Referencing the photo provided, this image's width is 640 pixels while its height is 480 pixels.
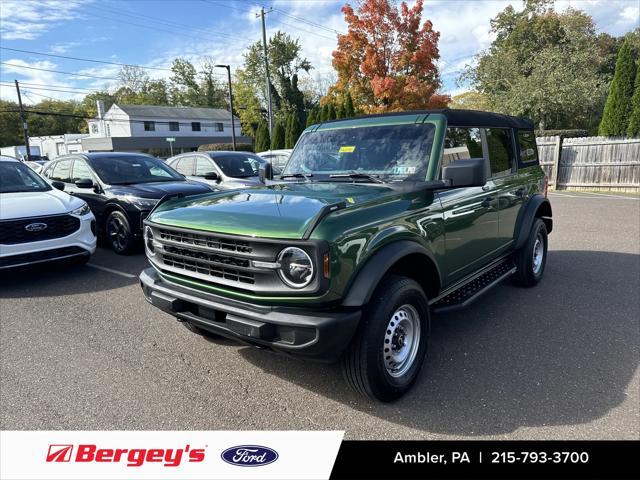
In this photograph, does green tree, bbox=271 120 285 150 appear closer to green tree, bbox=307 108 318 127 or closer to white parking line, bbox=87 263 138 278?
green tree, bbox=307 108 318 127

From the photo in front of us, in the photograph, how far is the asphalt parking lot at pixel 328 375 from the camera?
2885 millimetres

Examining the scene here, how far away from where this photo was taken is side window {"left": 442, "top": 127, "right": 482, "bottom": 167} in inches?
146

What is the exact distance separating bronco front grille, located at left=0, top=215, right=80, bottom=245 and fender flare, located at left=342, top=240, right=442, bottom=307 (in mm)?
5169

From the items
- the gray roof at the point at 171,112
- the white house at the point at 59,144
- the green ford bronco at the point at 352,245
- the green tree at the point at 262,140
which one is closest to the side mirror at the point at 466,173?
the green ford bronco at the point at 352,245

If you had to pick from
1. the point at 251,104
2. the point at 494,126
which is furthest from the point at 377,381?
the point at 251,104

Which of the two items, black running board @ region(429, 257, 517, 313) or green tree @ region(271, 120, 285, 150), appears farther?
green tree @ region(271, 120, 285, 150)

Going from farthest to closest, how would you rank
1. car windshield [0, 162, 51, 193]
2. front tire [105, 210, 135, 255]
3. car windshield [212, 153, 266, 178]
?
car windshield [212, 153, 266, 178], front tire [105, 210, 135, 255], car windshield [0, 162, 51, 193]

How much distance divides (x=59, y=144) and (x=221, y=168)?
61984 millimetres

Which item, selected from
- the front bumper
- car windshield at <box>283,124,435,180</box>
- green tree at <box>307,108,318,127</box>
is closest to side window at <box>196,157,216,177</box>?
car windshield at <box>283,124,435,180</box>

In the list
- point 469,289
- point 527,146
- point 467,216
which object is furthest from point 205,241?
point 527,146

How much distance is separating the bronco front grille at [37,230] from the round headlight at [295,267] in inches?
192

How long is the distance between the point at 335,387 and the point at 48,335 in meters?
3.07

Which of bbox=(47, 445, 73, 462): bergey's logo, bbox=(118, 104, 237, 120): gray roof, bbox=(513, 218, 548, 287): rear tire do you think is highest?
bbox=(118, 104, 237, 120): gray roof

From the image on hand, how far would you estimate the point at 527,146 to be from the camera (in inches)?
218
